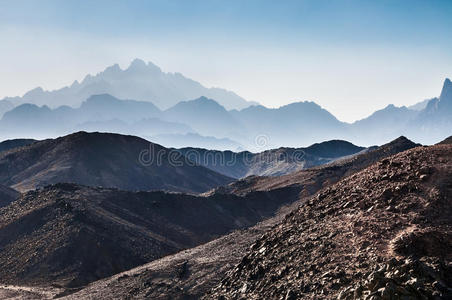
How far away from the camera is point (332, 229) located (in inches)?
780

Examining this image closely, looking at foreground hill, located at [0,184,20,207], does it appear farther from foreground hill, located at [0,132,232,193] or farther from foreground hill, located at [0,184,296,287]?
foreground hill, located at [0,184,296,287]

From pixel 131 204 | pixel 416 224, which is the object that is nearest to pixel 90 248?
pixel 131 204

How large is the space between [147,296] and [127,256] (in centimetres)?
1737

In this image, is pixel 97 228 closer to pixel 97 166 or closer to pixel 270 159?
pixel 97 166

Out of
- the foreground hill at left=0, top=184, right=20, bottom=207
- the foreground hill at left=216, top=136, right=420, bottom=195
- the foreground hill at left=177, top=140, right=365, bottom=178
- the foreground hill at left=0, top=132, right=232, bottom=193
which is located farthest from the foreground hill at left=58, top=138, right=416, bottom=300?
the foreground hill at left=177, top=140, right=365, bottom=178

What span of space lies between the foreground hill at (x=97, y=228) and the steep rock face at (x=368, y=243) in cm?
2536

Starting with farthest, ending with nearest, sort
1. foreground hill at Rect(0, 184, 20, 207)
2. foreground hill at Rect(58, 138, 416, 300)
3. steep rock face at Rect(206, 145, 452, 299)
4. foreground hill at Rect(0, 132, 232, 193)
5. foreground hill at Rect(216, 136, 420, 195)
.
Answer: foreground hill at Rect(0, 132, 232, 193) → foreground hill at Rect(216, 136, 420, 195) → foreground hill at Rect(0, 184, 20, 207) → foreground hill at Rect(58, 138, 416, 300) → steep rock face at Rect(206, 145, 452, 299)

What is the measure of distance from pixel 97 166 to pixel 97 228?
5725 centimetres

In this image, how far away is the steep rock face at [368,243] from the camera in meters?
14.5

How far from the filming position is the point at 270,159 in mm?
174375

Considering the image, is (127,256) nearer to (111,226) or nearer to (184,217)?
(111,226)

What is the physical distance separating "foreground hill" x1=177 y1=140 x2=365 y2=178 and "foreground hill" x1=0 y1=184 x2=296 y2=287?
281ft

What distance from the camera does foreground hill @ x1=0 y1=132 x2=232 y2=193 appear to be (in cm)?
9931

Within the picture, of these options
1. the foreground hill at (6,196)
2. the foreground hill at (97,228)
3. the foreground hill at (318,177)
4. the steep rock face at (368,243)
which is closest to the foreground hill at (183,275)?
the steep rock face at (368,243)
